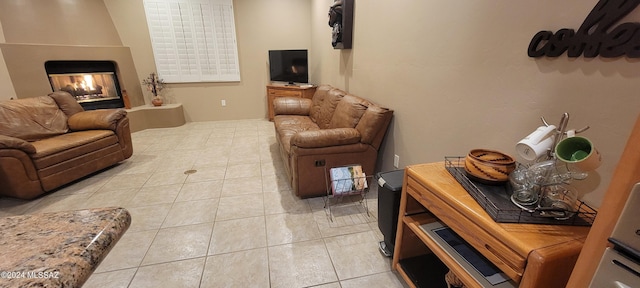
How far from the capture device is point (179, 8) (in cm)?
452

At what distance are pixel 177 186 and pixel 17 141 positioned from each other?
1292mm

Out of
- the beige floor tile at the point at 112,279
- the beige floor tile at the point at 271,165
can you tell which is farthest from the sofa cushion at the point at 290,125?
the beige floor tile at the point at 112,279

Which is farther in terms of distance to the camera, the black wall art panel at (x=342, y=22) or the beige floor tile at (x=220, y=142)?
the beige floor tile at (x=220, y=142)

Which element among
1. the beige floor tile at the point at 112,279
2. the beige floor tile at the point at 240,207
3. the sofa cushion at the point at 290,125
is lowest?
the beige floor tile at the point at 112,279

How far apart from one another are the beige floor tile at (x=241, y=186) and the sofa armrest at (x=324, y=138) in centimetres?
77

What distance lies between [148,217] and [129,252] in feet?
1.38

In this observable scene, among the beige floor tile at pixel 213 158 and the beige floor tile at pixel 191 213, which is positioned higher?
the beige floor tile at pixel 213 158

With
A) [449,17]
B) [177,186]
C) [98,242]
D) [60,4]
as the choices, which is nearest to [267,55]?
[60,4]

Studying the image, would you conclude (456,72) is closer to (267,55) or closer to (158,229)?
(158,229)

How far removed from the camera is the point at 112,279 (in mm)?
1548

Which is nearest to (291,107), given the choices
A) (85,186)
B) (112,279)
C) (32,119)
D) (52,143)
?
(85,186)

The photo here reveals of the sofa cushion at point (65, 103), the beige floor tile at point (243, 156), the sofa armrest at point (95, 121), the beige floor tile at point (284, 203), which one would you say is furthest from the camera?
the beige floor tile at point (243, 156)

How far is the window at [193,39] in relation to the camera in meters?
4.51

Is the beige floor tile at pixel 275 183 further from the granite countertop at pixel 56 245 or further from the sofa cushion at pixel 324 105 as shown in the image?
the granite countertop at pixel 56 245
